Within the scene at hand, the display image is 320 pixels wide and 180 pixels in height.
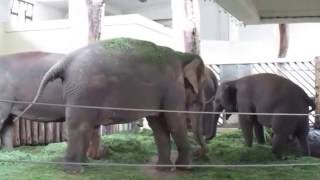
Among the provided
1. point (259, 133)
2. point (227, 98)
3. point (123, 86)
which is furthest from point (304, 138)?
point (123, 86)

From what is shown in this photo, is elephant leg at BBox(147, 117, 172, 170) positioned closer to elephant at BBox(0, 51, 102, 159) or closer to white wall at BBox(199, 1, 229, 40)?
elephant at BBox(0, 51, 102, 159)

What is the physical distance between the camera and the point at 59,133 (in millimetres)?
11031

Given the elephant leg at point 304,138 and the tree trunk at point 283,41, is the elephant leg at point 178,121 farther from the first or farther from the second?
the tree trunk at point 283,41

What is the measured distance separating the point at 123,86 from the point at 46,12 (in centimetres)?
1605

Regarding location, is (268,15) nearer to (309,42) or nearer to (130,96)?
(130,96)

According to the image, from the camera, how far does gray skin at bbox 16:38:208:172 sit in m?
6.11

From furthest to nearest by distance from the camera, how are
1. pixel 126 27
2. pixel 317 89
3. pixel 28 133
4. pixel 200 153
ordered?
pixel 126 27
pixel 317 89
pixel 28 133
pixel 200 153

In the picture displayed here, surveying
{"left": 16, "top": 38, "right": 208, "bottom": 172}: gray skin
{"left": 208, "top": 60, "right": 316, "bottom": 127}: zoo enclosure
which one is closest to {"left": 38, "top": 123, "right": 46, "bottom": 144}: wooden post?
{"left": 16, "top": 38, "right": 208, "bottom": 172}: gray skin

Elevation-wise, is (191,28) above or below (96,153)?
above

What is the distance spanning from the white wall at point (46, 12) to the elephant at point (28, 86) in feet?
40.7

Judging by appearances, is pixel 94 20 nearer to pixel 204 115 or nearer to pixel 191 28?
pixel 191 28

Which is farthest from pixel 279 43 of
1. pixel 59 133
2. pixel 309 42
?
pixel 59 133

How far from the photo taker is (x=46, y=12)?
70.9ft

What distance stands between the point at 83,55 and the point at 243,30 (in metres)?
18.9
